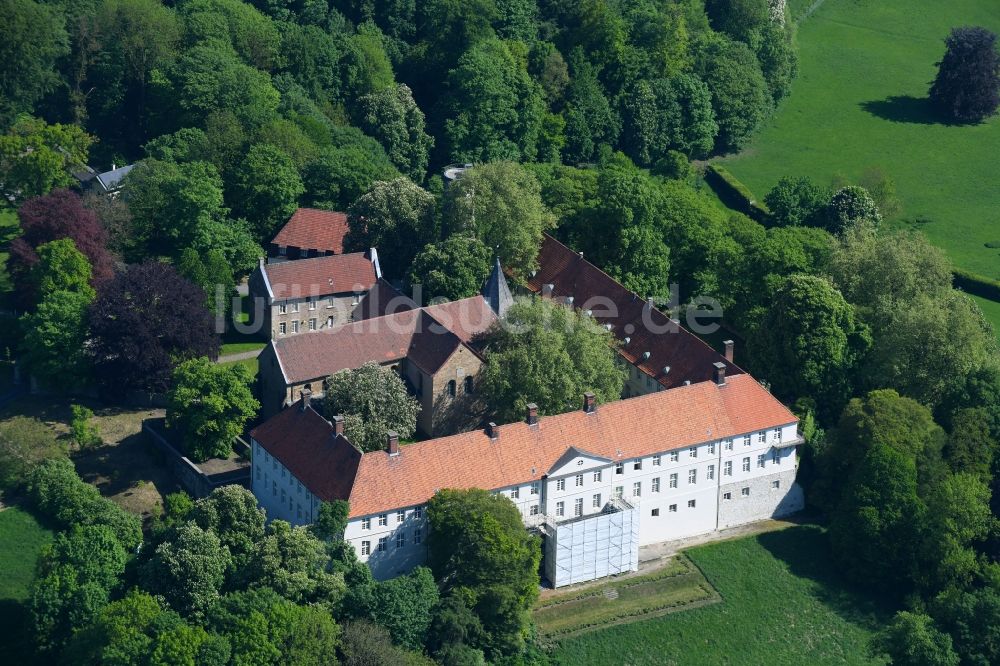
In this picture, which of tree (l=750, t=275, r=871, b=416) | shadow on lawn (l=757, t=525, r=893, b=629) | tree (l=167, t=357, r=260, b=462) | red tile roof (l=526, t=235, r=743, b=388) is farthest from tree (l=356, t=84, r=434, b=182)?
shadow on lawn (l=757, t=525, r=893, b=629)

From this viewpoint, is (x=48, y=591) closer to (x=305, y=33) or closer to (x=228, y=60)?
(x=228, y=60)

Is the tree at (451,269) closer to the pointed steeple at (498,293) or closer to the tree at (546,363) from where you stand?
the pointed steeple at (498,293)

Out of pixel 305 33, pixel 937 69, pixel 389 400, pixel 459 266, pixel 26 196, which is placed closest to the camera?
pixel 389 400

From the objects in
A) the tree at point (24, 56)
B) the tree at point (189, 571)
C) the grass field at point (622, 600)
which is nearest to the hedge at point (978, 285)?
the grass field at point (622, 600)

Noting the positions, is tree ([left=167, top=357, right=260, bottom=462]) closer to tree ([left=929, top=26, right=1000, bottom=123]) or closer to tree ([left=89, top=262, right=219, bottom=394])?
tree ([left=89, top=262, right=219, bottom=394])

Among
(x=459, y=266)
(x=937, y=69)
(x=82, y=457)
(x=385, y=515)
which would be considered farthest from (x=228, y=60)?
(x=937, y=69)

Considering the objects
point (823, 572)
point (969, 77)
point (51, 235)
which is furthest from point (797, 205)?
point (51, 235)

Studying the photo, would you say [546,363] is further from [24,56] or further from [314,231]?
[24,56]
